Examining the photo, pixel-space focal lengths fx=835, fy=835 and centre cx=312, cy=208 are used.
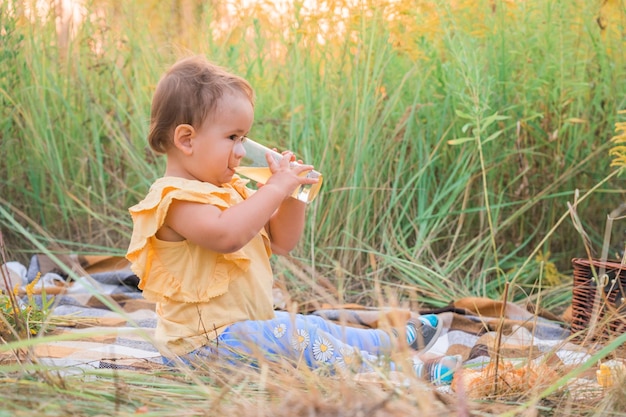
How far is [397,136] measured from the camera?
3.60m

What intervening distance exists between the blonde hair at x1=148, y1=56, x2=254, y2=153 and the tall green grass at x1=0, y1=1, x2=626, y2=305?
3.93 ft

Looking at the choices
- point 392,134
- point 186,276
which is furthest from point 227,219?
point 392,134

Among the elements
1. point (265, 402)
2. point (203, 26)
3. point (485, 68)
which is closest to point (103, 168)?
point (203, 26)

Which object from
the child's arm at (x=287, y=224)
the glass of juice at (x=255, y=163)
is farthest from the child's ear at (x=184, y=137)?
the child's arm at (x=287, y=224)

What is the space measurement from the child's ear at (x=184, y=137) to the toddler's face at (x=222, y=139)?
1 centimetres

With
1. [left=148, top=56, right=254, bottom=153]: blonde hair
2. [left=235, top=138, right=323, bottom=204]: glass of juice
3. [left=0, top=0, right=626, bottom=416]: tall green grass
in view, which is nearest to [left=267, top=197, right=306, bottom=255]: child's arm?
[left=235, top=138, right=323, bottom=204]: glass of juice

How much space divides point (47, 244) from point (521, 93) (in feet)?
7.30

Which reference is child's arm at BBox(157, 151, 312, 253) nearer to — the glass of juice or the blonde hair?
the glass of juice

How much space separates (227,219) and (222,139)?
0.75ft

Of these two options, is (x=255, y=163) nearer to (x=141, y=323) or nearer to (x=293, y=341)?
(x=293, y=341)

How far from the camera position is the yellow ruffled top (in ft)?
6.66

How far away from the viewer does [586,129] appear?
3.60m

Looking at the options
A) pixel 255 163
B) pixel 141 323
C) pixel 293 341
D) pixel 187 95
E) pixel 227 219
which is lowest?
pixel 141 323

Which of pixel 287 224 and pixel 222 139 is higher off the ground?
pixel 222 139
